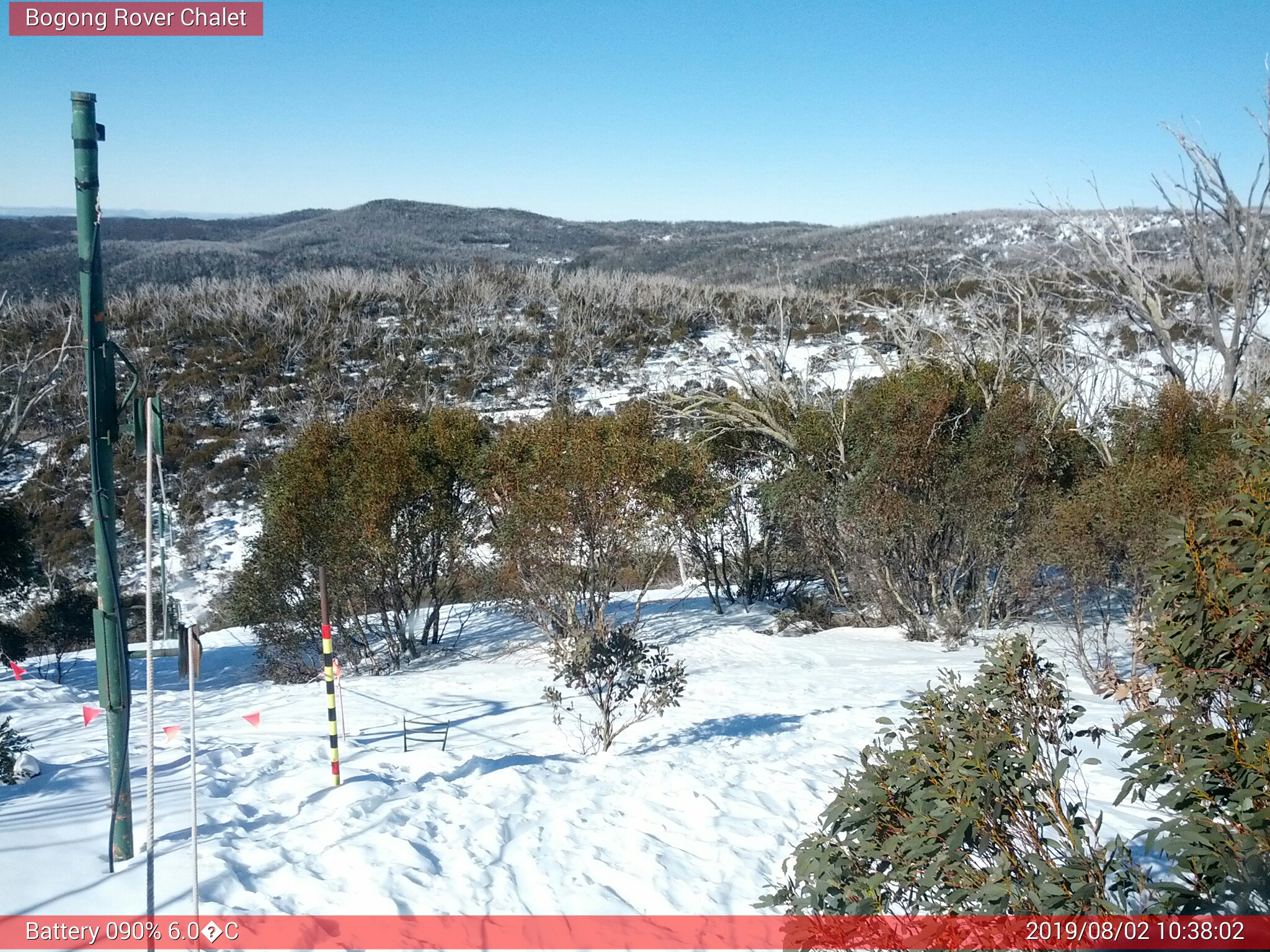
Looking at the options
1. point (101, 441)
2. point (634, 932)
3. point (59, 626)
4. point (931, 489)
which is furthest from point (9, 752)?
point (59, 626)

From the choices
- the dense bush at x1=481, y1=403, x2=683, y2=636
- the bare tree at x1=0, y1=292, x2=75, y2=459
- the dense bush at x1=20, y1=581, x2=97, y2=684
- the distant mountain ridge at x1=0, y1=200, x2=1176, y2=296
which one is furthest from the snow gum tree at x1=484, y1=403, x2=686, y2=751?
the distant mountain ridge at x1=0, y1=200, x2=1176, y2=296

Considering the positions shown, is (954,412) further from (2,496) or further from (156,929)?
(2,496)

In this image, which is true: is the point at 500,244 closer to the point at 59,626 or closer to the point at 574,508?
the point at 59,626

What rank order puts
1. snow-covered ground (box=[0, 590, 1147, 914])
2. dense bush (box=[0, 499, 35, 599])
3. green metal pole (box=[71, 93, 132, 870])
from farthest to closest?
dense bush (box=[0, 499, 35, 599])
snow-covered ground (box=[0, 590, 1147, 914])
green metal pole (box=[71, 93, 132, 870])

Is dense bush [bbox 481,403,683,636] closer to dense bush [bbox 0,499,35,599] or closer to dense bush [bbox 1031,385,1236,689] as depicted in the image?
dense bush [bbox 1031,385,1236,689]

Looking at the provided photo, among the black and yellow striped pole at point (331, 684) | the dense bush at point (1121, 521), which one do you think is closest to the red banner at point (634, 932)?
the black and yellow striped pole at point (331, 684)

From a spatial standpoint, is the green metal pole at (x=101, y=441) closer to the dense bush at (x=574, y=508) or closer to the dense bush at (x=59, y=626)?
the dense bush at (x=574, y=508)

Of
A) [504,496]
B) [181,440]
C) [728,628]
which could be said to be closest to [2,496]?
[181,440]
